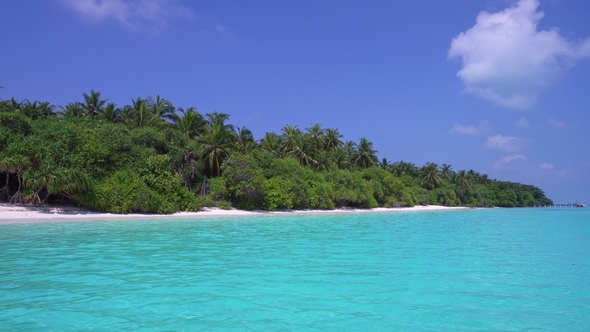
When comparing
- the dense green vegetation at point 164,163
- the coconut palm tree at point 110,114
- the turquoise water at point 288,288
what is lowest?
the turquoise water at point 288,288

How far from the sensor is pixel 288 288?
7398mm

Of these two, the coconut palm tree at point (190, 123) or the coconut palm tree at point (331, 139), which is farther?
the coconut palm tree at point (331, 139)

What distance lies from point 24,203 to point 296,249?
23.8 meters

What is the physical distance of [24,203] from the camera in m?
27.8

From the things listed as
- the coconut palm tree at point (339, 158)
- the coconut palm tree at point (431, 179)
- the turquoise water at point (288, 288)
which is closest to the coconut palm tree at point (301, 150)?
the coconut palm tree at point (339, 158)

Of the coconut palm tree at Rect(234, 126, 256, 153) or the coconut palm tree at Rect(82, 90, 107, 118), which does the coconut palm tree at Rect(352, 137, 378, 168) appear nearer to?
the coconut palm tree at Rect(234, 126, 256, 153)

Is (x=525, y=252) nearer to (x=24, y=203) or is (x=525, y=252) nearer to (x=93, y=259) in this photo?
(x=93, y=259)

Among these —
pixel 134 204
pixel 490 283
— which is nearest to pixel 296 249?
pixel 490 283

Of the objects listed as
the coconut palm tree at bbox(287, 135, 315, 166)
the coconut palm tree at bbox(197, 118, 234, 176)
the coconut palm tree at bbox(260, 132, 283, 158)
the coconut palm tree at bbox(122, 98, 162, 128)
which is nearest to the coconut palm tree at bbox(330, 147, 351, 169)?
the coconut palm tree at bbox(287, 135, 315, 166)

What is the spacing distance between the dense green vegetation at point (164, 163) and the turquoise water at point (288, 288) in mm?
16035

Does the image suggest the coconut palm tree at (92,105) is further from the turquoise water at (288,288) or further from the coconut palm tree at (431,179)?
the coconut palm tree at (431,179)

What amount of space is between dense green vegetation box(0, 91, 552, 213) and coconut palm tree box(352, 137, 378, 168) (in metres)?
0.17

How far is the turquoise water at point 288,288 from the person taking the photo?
18.3 ft

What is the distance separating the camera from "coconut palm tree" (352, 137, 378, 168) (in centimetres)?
6638
